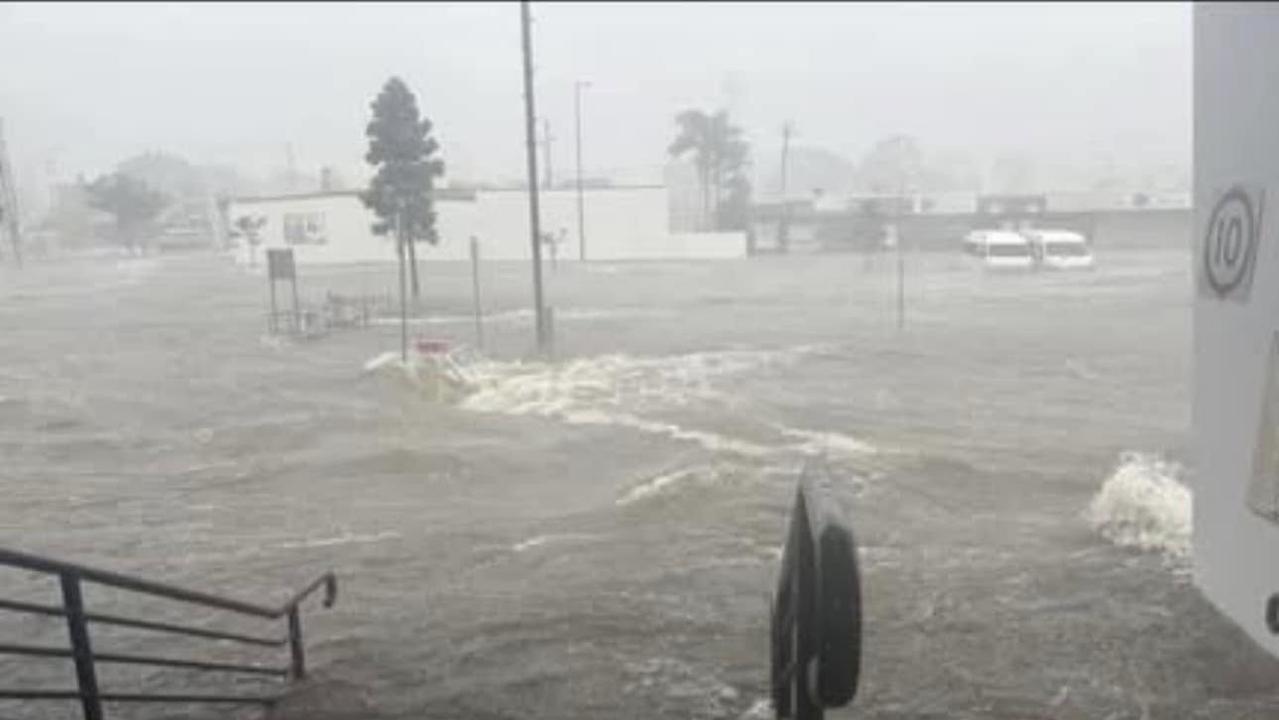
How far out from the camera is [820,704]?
3.87m

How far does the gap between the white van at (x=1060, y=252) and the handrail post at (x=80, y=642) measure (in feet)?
197

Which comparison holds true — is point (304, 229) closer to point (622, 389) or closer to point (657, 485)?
point (622, 389)

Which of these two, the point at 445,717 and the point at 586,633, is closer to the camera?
the point at 445,717

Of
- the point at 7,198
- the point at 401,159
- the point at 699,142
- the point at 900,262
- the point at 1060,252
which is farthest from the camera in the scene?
the point at 699,142

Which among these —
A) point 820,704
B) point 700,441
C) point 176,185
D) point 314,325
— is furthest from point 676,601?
point 176,185

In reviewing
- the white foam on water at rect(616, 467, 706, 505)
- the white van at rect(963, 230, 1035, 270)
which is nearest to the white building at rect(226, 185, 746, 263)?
the white van at rect(963, 230, 1035, 270)

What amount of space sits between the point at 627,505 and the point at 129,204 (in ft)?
123

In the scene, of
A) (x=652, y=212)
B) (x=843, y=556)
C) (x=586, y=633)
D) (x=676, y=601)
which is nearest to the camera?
(x=843, y=556)

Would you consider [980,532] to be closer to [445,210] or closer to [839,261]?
[445,210]

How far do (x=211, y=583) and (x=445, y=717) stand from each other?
5220mm

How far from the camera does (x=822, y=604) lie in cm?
363

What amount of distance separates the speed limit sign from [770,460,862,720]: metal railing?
4573 mm

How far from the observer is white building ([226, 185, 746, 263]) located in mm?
50719

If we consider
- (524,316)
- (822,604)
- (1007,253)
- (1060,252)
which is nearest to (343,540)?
(822,604)
